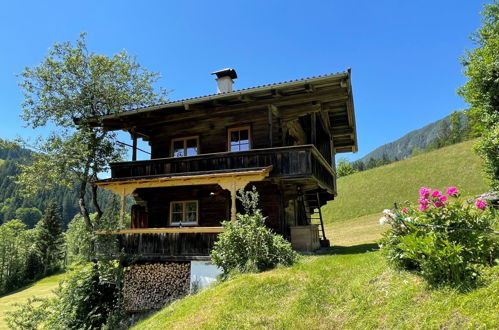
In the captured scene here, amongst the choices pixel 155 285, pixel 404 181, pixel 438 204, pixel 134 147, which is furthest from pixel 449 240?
pixel 404 181

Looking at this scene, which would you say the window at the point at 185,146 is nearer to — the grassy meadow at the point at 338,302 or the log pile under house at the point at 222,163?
the log pile under house at the point at 222,163

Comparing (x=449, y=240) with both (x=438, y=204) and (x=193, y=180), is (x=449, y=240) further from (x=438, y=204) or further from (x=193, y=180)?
(x=193, y=180)

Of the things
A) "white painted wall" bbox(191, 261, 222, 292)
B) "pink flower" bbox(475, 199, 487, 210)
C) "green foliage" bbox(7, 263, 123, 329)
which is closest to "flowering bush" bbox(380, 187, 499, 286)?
"pink flower" bbox(475, 199, 487, 210)

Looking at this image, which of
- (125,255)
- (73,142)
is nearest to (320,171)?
(125,255)

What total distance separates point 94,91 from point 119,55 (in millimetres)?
3142

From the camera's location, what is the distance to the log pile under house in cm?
1328

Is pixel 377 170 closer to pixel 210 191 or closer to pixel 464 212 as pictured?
pixel 210 191

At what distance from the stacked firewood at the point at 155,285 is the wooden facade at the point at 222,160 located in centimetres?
48

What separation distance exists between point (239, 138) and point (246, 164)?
2.65m

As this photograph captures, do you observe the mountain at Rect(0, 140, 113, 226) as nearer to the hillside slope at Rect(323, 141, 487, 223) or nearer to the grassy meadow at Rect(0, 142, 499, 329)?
the hillside slope at Rect(323, 141, 487, 223)

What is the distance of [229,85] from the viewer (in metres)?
19.3

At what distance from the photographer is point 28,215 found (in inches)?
5605

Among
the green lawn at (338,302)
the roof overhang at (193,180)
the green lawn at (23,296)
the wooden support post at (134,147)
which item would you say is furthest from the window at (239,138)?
the green lawn at (23,296)

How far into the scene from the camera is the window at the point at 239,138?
633 inches
